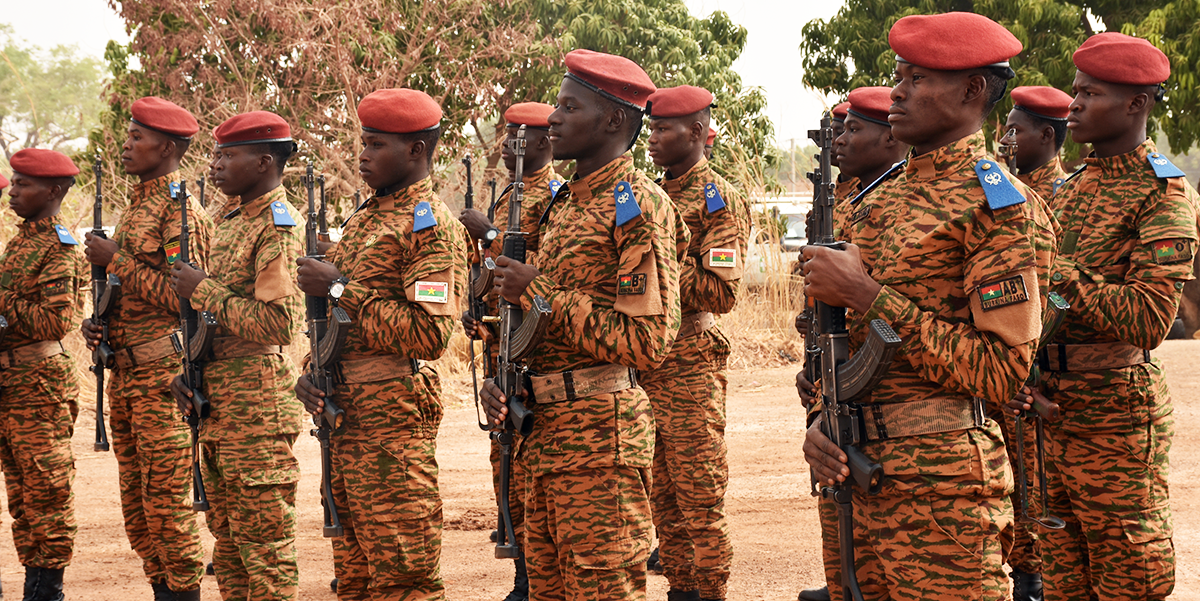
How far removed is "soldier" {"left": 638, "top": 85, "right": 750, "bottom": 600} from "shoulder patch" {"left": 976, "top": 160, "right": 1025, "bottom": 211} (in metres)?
2.53

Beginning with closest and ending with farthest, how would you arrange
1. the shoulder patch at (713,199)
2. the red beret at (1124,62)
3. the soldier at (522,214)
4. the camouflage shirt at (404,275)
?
the red beret at (1124,62) < the camouflage shirt at (404,275) < the soldier at (522,214) < the shoulder patch at (713,199)

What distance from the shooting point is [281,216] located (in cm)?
476

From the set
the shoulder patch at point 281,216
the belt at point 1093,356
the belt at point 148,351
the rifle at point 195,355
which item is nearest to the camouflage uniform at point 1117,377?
the belt at point 1093,356

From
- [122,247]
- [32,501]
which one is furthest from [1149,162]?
[32,501]

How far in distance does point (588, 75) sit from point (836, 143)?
5.69 feet

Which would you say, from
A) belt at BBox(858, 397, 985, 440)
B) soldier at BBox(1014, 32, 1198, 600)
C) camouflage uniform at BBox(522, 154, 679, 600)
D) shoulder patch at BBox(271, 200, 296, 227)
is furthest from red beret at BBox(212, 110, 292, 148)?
soldier at BBox(1014, 32, 1198, 600)

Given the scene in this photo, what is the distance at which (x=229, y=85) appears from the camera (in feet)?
50.7

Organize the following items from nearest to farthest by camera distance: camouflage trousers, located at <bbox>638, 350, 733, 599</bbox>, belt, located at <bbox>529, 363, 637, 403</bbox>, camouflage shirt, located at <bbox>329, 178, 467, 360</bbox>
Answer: belt, located at <bbox>529, 363, 637, 403</bbox> → camouflage shirt, located at <bbox>329, 178, 467, 360</bbox> → camouflage trousers, located at <bbox>638, 350, 733, 599</bbox>

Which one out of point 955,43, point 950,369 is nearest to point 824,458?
point 950,369

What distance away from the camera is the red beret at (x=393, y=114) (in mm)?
4504

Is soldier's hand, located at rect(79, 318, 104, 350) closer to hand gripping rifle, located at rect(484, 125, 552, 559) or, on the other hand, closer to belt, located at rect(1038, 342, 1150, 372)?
hand gripping rifle, located at rect(484, 125, 552, 559)

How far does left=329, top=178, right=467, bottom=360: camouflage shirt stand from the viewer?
4305mm

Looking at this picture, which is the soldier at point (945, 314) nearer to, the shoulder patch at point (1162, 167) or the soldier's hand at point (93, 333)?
the shoulder patch at point (1162, 167)

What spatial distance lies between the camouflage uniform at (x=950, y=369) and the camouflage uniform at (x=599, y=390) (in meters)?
0.82
